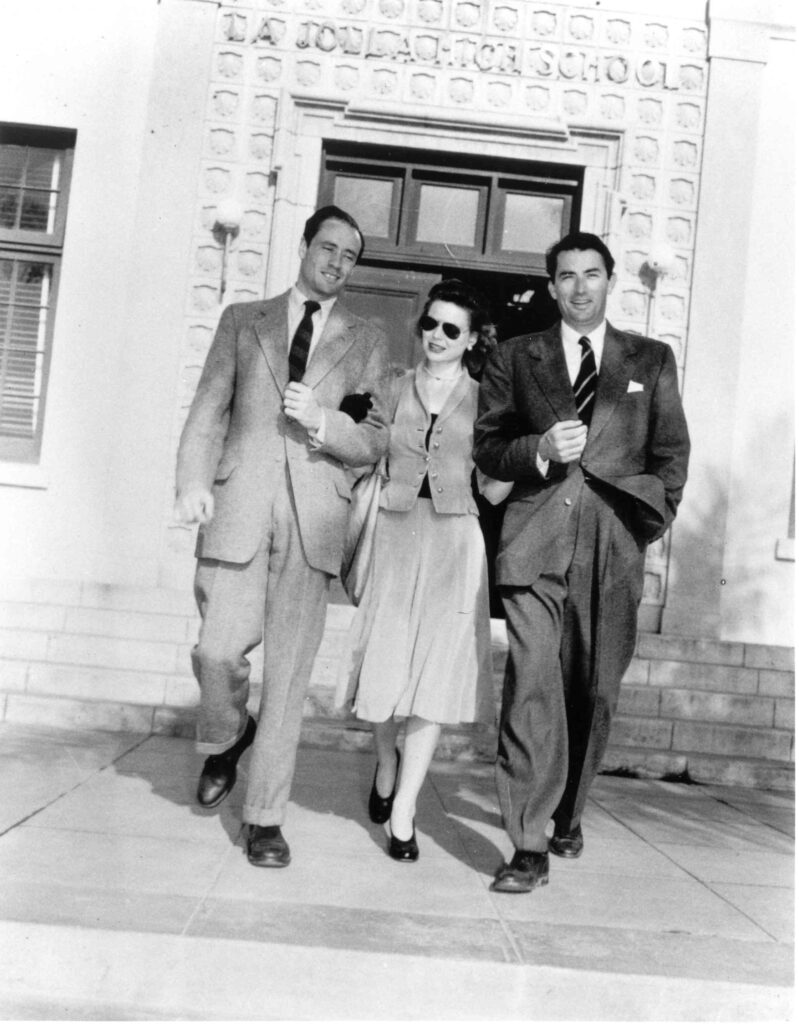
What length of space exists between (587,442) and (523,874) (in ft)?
4.74

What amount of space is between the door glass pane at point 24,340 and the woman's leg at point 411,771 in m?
5.99

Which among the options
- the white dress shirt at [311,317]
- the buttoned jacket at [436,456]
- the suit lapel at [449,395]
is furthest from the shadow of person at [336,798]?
the white dress shirt at [311,317]

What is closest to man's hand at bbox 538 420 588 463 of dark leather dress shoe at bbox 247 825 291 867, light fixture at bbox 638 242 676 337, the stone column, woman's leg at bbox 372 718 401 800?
woman's leg at bbox 372 718 401 800

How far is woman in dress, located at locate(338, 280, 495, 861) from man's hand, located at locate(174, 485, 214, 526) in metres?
0.72

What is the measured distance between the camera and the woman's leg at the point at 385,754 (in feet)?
12.8

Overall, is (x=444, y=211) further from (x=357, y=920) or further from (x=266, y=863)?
(x=357, y=920)

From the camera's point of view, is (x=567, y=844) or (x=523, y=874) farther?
(x=567, y=844)

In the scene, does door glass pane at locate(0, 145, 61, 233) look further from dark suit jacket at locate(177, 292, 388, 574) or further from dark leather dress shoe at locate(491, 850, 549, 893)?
dark leather dress shoe at locate(491, 850, 549, 893)

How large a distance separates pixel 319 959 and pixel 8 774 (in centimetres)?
244

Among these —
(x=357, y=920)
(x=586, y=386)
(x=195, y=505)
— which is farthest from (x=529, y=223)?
(x=357, y=920)

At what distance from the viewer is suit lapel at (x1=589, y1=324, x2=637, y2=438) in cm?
358

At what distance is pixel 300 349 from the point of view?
3547 mm

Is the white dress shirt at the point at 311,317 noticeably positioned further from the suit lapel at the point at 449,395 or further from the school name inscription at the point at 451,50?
the school name inscription at the point at 451,50

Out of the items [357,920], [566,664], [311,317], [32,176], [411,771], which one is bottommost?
[357,920]
